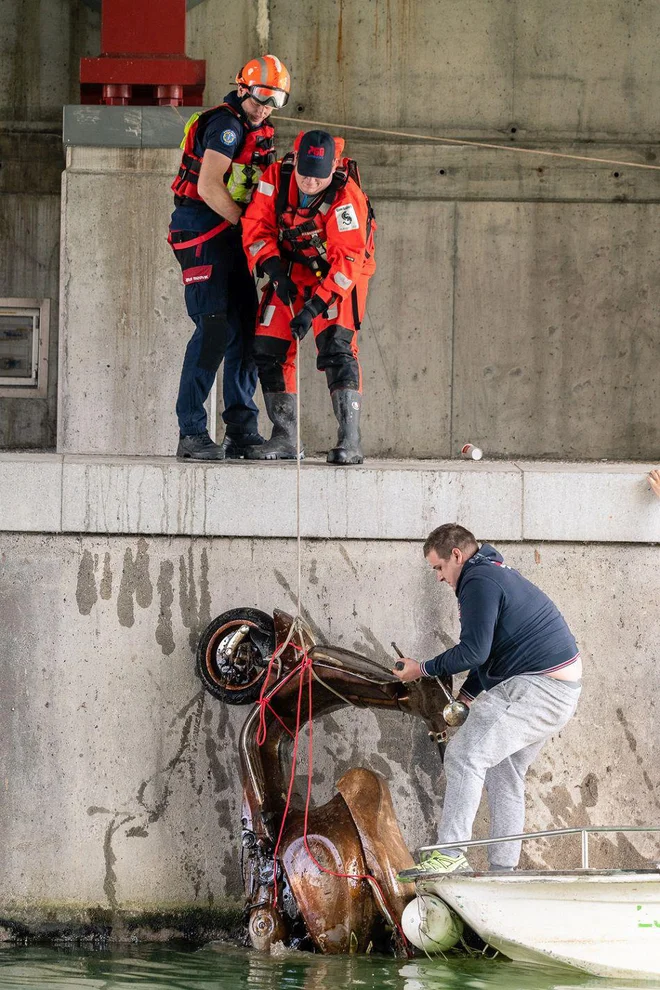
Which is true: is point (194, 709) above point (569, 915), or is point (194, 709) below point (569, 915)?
above

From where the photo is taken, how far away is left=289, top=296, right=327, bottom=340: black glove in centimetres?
589

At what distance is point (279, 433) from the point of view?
6.29 metres

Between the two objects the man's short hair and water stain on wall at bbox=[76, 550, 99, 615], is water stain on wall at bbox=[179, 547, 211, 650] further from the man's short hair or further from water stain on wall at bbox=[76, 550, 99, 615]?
the man's short hair

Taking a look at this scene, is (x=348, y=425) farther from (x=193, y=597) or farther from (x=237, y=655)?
(x=237, y=655)

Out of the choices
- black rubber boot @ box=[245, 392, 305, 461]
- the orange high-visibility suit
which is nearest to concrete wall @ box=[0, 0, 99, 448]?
black rubber boot @ box=[245, 392, 305, 461]

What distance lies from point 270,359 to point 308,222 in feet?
2.26

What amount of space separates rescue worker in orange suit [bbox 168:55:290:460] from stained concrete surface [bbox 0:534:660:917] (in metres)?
0.85

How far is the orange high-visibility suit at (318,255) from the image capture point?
19.5 ft

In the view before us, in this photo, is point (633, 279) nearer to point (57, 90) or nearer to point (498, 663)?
point (57, 90)

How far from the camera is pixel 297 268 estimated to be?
20.2ft

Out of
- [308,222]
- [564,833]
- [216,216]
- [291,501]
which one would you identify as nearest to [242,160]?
[216,216]

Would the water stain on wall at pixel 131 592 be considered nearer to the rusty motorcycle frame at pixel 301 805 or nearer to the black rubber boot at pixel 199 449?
the rusty motorcycle frame at pixel 301 805

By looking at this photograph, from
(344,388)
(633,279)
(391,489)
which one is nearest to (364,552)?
(391,489)

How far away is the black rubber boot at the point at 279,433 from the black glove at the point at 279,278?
52 centimetres
